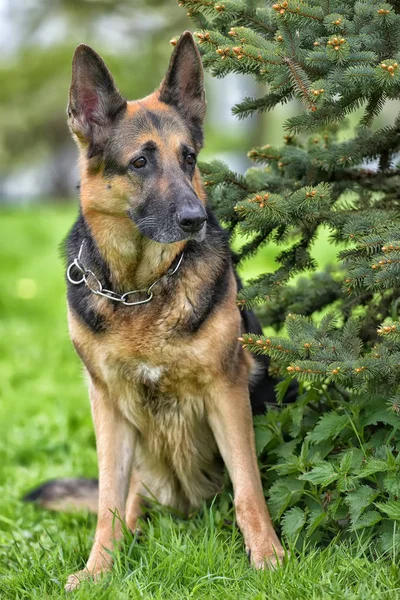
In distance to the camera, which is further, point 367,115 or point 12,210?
point 12,210

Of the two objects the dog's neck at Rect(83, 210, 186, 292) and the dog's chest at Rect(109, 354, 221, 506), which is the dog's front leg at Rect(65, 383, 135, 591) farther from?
the dog's neck at Rect(83, 210, 186, 292)

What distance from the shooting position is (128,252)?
3574 millimetres

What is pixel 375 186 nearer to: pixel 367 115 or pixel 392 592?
pixel 367 115

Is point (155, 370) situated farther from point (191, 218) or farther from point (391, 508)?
point (391, 508)

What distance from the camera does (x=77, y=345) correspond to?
3527 millimetres

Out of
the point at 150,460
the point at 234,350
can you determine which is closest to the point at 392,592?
the point at 234,350

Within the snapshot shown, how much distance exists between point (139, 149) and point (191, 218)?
0.45 m

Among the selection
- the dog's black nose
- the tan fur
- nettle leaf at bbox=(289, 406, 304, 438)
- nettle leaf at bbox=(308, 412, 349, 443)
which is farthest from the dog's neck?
nettle leaf at bbox=(308, 412, 349, 443)

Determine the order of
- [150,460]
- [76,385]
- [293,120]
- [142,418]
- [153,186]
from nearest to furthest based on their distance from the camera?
[293,120]
[153,186]
[142,418]
[150,460]
[76,385]

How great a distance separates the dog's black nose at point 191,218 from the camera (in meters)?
3.24

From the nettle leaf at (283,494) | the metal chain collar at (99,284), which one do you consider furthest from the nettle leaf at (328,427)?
the metal chain collar at (99,284)

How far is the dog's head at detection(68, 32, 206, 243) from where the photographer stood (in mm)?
3348

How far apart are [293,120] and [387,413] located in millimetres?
1249

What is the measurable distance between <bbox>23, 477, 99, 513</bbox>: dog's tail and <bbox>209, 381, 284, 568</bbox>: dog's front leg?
1123 millimetres
